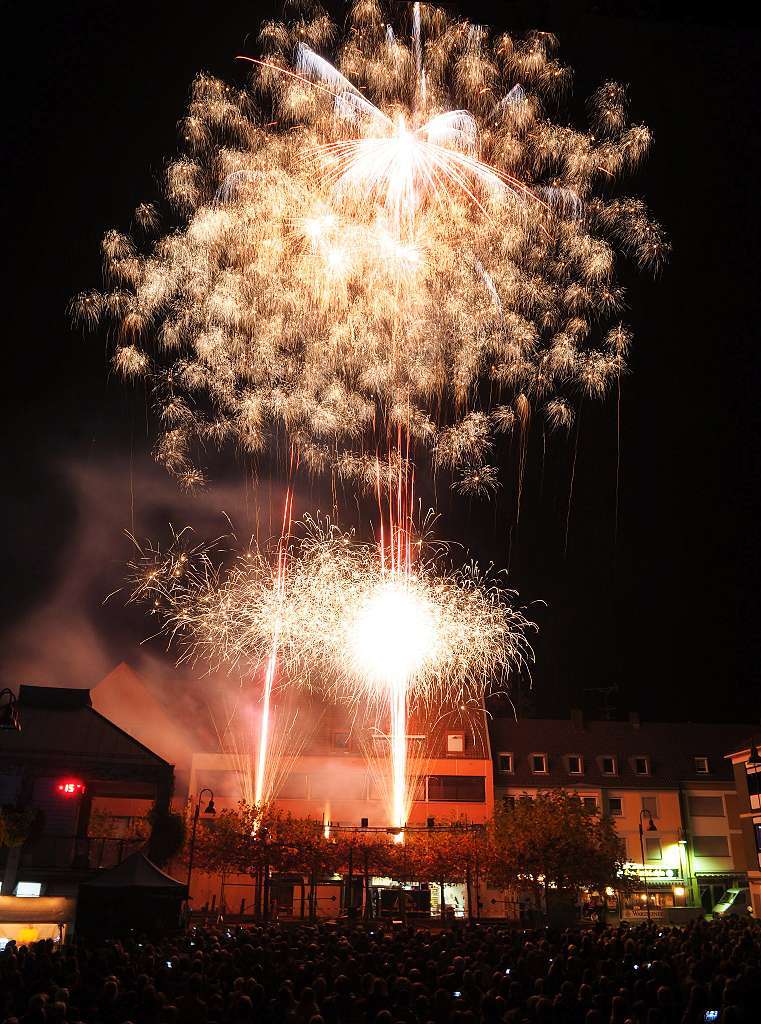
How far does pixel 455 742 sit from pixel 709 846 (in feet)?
51.0

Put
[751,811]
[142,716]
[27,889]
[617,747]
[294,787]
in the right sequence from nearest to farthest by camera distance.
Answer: [27,889] → [751,811] → [294,787] → [142,716] → [617,747]

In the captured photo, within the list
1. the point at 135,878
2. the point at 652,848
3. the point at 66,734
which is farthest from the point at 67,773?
the point at 652,848

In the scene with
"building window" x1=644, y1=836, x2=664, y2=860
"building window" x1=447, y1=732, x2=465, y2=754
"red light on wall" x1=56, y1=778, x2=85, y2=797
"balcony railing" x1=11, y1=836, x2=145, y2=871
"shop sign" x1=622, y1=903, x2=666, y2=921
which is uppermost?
"building window" x1=447, y1=732, x2=465, y2=754

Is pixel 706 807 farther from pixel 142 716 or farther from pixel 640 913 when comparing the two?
pixel 142 716

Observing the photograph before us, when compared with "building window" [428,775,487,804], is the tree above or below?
below

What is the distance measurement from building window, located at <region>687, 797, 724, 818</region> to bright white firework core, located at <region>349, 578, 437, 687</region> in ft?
84.4

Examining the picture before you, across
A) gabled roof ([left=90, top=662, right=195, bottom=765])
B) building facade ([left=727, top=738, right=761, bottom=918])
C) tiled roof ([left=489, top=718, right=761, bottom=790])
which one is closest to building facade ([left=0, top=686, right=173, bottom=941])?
gabled roof ([left=90, top=662, right=195, bottom=765])

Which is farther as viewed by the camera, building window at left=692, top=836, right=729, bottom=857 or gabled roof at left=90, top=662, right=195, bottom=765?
building window at left=692, top=836, right=729, bottom=857

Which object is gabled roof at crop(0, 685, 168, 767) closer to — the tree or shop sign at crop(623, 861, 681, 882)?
the tree

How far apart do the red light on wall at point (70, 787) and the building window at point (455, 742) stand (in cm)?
2197

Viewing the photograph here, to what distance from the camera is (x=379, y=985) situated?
36.6 ft

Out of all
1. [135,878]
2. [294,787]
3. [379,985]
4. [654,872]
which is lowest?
[379,985]

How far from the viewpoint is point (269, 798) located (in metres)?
46.1

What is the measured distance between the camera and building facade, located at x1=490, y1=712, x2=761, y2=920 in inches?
1871
